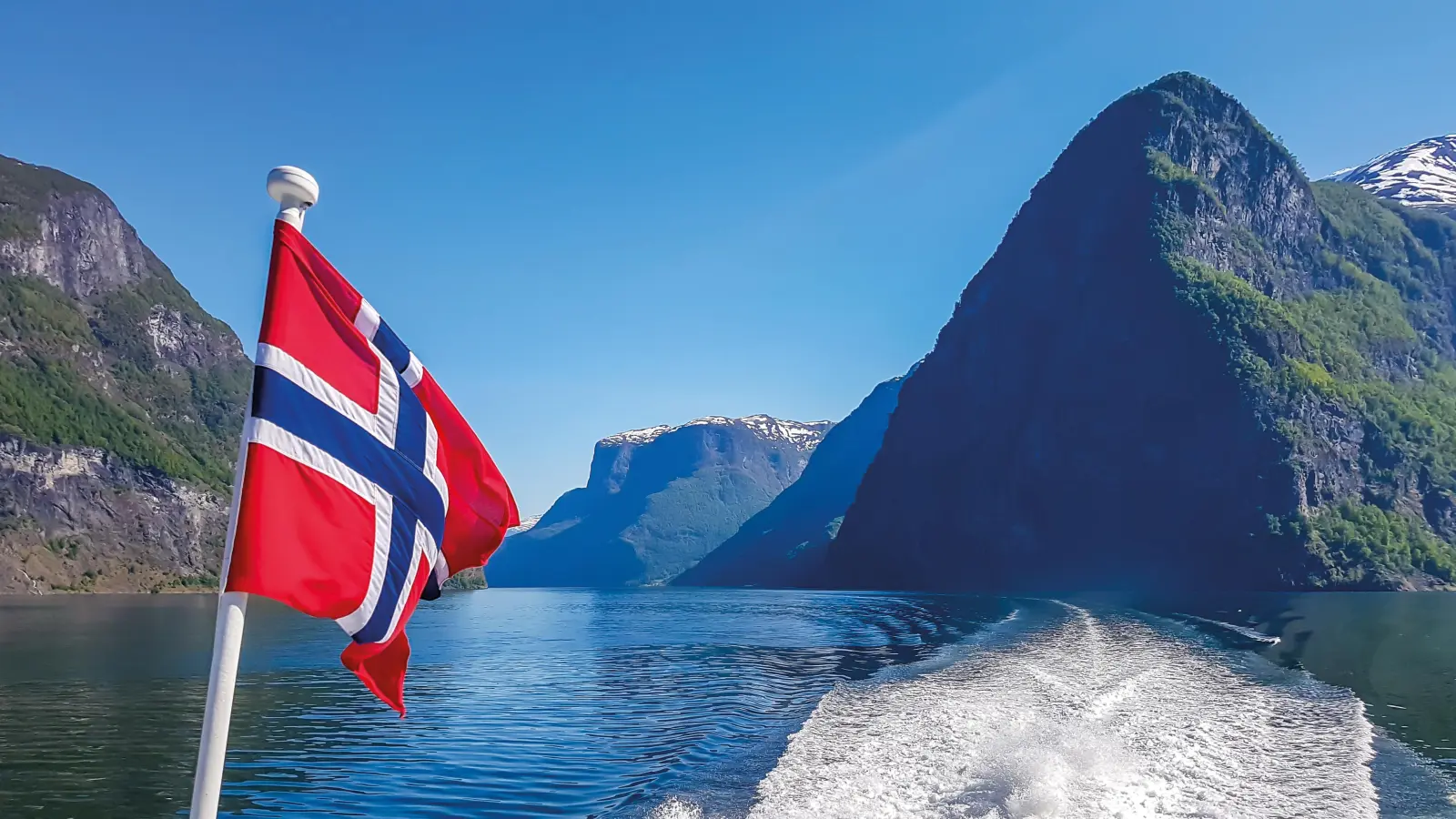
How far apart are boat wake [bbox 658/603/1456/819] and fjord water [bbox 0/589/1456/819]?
0.09 metres

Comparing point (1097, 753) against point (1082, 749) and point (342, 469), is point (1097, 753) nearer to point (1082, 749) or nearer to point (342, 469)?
point (1082, 749)

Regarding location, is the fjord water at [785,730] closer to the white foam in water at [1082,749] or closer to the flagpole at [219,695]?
the white foam in water at [1082,749]

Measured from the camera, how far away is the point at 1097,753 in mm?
21391

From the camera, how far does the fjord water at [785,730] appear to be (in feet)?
65.1

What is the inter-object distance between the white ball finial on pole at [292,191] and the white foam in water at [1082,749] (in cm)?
A: 1550

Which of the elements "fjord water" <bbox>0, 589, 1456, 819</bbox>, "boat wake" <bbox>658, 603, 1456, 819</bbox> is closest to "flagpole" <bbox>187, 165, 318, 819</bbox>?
"boat wake" <bbox>658, 603, 1456, 819</bbox>

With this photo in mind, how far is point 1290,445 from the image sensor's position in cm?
17238

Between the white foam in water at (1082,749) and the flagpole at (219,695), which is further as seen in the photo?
the white foam in water at (1082,749)

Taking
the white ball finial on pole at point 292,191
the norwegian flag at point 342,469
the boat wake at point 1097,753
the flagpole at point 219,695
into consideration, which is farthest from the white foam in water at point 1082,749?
the white ball finial on pole at point 292,191

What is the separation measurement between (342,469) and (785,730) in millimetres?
23654

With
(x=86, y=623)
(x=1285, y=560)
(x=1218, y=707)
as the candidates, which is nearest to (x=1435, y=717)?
(x=1218, y=707)

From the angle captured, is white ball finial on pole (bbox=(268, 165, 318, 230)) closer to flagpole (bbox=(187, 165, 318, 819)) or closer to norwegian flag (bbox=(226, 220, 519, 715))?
norwegian flag (bbox=(226, 220, 519, 715))

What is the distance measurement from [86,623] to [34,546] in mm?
137754

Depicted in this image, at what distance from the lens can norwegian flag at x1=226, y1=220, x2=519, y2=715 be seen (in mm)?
6215
